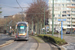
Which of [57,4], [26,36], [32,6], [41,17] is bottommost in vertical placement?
[26,36]

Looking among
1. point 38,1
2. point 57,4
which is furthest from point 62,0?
point 38,1

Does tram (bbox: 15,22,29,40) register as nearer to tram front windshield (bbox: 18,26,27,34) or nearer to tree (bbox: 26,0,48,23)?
tram front windshield (bbox: 18,26,27,34)

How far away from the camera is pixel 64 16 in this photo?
283ft

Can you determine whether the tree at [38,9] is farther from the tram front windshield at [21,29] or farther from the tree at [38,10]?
the tram front windshield at [21,29]

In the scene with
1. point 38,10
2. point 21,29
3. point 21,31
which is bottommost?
point 21,31

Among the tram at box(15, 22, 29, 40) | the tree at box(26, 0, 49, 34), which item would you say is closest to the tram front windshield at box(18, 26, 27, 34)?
the tram at box(15, 22, 29, 40)

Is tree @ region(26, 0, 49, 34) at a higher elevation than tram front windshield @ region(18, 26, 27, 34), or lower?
higher

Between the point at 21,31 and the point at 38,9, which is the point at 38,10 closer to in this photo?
the point at 38,9

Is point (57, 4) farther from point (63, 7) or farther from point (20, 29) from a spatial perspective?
point (20, 29)

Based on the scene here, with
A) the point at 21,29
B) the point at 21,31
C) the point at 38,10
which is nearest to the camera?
the point at 21,31

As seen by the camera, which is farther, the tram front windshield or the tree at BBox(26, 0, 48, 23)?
the tree at BBox(26, 0, 48, 23)

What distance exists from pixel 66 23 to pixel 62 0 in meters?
13.8

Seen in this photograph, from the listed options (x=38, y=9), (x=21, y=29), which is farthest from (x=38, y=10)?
(x=21, y=29)

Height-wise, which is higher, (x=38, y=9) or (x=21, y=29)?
(x=38, y=9)
